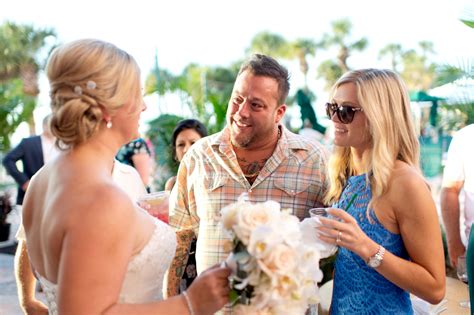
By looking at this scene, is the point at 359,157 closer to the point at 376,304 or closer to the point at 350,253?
the point at 350,253

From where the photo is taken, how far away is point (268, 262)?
156cm

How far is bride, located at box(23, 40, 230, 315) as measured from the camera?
1.51 meters

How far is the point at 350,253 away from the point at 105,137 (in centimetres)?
128

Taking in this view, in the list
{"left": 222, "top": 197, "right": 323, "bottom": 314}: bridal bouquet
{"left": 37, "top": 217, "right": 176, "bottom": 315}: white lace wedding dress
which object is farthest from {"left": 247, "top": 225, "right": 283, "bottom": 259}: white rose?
{"left": 37, "top": 217, "right": 176, "bottom": 315}: white lace wedding dress

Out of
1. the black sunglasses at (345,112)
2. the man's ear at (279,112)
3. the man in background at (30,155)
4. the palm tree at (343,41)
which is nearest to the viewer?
the black sunglasses at (345,112)

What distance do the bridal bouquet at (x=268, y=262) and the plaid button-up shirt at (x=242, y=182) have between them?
112 centimetres

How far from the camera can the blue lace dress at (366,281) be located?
86.4 inches

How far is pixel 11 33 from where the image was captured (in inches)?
1060

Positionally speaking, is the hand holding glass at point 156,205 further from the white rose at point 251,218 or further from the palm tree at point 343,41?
the palm tree at point 343,41

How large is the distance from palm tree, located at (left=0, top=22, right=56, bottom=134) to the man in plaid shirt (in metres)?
26.4

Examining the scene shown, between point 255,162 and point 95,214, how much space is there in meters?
1.57

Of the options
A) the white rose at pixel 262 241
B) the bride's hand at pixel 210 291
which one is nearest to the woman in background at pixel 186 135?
the bride's hand at pixel 210 291

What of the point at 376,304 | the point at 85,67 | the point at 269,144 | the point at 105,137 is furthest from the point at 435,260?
the point at 85,67

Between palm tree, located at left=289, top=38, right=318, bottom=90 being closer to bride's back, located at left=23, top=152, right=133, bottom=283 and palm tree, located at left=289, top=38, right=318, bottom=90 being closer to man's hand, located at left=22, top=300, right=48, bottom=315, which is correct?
man's hand, located at left=22, top=300, right=48, bottom=315
